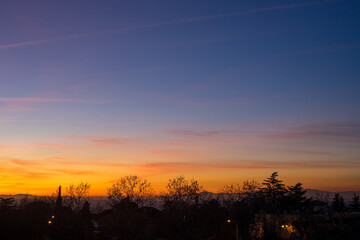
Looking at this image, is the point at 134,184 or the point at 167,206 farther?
the point at 134,184

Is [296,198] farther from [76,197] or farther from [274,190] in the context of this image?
[76,197]

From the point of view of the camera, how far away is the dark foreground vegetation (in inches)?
1448

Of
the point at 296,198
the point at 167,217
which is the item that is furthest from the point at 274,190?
the point at 167,217

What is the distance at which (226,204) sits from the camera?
156ft

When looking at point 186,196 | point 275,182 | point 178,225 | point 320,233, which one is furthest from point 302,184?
point 320,233

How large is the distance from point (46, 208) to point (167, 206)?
17.9 metres

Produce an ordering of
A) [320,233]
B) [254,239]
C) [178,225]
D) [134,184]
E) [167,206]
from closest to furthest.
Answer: [320,233]
[254,239]
[178,225]
[167,206]
[134,184]

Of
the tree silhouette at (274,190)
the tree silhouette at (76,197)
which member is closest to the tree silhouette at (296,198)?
the tree silhouette at (274,190)

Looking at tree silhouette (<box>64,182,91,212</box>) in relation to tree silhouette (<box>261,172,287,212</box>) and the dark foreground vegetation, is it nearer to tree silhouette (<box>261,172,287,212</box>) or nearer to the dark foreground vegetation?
the dark foreground vegetation

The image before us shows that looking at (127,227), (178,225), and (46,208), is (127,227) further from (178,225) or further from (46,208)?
(46,208)

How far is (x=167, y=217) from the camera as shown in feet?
131

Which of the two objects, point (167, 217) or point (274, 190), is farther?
point (274, 190)

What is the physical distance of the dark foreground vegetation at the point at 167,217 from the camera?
36.8 meters

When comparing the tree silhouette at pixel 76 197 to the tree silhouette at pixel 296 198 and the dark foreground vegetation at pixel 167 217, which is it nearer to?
the dark foreground vegetation at pixel 167 217
